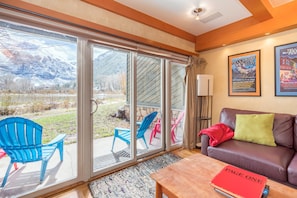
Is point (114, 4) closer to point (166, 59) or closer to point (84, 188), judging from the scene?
point (166, 59)

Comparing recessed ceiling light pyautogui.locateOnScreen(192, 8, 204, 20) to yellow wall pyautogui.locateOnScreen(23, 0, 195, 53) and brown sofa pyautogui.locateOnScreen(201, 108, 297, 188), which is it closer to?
yellow wall pyautogui.locateOnScreen(23, 0, 195, 53)

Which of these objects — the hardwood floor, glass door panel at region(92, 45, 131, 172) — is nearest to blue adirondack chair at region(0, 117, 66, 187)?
the hardwood floor

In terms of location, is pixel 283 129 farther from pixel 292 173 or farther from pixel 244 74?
pixel 244 74

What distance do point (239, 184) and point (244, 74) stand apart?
7.45 ft

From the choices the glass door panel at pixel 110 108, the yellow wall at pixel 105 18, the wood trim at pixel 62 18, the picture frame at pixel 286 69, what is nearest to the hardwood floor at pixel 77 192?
the glass door panel at pixel 110 108

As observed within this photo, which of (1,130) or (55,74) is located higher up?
(55,74)

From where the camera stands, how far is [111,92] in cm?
231

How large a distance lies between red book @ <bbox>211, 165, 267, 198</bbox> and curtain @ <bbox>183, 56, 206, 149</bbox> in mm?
1903

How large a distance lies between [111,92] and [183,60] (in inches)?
65.9

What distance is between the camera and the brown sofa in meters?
1.58

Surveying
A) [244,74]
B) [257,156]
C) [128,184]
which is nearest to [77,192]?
[128,184]

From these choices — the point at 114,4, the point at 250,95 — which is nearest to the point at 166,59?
the point at 114,4

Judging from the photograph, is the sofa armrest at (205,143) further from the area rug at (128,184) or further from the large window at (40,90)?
the large window at (40,90)

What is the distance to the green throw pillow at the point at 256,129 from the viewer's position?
2.06 metres
